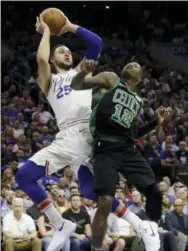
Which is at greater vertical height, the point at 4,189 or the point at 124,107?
the point at 124,107

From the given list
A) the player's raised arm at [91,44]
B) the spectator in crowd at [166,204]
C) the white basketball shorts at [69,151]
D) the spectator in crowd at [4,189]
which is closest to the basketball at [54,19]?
the player's raised arm at [91,44]

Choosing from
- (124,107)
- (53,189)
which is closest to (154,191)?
(124,107)

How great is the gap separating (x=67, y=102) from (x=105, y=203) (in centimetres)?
132

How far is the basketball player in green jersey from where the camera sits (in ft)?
26.3

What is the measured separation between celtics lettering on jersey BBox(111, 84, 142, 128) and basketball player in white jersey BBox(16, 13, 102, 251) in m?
0.60

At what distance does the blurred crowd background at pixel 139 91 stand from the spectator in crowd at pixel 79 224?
0.05 feet

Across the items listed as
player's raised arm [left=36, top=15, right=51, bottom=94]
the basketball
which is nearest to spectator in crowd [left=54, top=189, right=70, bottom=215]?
player's raised arm [left=36, top=15, right=51, bottom=94]

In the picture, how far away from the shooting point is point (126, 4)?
25906 mm

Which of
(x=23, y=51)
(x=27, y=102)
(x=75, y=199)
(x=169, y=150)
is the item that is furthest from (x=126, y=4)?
(x=75, y=199)

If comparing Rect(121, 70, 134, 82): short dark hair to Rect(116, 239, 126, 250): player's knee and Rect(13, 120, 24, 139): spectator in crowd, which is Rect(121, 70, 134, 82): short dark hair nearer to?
Rect(116, 239, 126, 250): player's knee

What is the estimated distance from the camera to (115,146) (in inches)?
322

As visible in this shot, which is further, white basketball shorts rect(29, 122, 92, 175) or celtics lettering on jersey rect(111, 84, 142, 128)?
white basketball shorts rect(29, 122, 92, 175)

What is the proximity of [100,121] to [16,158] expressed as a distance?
729 centimetres

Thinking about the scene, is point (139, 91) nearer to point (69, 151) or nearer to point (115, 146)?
point (69, 151)
